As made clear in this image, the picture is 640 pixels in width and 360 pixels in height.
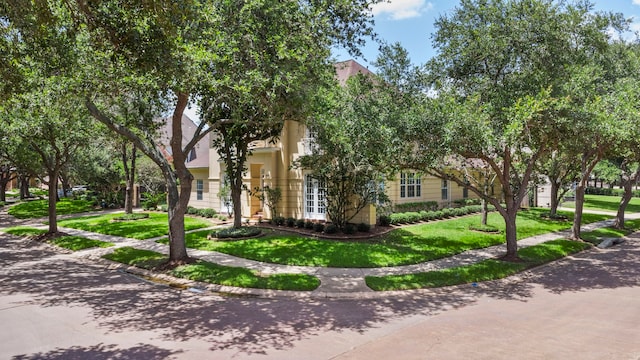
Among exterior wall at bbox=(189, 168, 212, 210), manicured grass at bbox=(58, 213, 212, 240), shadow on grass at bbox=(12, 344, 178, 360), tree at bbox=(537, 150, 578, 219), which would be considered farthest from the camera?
exterior wall at bbox=(189, 168, 212, 210)

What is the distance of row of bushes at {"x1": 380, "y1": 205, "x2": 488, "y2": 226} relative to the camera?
21.3 meters

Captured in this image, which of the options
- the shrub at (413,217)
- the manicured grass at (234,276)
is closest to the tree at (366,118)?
the manicured grass at (234,276)

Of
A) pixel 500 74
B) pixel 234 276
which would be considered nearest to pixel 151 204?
pixel 234 276

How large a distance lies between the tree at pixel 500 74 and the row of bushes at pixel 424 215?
8007 millimetres

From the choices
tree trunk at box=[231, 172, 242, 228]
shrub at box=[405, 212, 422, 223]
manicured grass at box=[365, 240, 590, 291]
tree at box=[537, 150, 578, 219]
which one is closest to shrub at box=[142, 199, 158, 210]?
tree trunk at box=[231, 172, 242, 228]

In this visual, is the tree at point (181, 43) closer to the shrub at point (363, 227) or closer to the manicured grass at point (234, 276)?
the manicured grass at point (234, 276)

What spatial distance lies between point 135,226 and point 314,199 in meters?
9.94

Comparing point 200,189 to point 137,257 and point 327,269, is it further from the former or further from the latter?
point 327,269

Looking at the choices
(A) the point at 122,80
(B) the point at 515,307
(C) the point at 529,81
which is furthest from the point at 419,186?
(A) the point at 122,80

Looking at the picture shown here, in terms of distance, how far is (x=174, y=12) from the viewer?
27.7 ft

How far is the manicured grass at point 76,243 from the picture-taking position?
17.2 metres

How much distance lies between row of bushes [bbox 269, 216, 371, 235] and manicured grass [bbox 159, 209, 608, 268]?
4.80ft

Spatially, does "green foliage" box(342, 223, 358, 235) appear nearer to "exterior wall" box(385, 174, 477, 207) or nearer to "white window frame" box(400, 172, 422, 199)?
"exterior wall" box(385, 174, 477, 207)

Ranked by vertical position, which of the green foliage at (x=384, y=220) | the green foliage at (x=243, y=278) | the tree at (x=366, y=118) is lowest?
the green foliage at (x=243, y=278)
